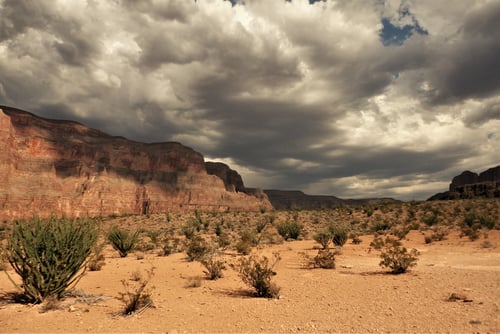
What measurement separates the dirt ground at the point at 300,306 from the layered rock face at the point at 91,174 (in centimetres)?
9691

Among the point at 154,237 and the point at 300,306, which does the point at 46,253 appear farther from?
the point at 154,237

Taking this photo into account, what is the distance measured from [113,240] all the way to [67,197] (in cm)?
11556

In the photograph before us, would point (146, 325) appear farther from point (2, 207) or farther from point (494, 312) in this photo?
point (2, 207)

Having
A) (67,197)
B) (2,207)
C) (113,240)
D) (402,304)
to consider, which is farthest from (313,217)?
(67,197)

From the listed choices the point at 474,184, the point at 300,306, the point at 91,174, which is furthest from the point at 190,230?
the point at 91,174

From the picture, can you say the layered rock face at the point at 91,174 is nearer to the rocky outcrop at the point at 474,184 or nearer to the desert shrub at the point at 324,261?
the desert shrub at the point at 324,261

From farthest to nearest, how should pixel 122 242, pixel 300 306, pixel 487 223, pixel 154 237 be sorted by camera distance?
pixel 487 223 → pixel 154 237 → pixel 122 242 → pixel 300 306

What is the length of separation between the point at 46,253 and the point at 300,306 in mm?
6375

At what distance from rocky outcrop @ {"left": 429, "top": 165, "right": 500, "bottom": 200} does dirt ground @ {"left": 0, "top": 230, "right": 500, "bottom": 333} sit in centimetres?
7535

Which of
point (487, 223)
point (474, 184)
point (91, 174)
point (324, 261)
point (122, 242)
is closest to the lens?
point (324, 261)

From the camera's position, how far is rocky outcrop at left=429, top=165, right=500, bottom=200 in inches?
2967

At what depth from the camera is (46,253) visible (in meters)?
8.29

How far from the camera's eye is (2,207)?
96.5 metres

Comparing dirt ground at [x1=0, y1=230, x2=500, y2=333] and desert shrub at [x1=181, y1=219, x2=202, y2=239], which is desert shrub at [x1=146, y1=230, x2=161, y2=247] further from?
dirt ground at [x1=0, y1=230, x2=500, y2=333]
